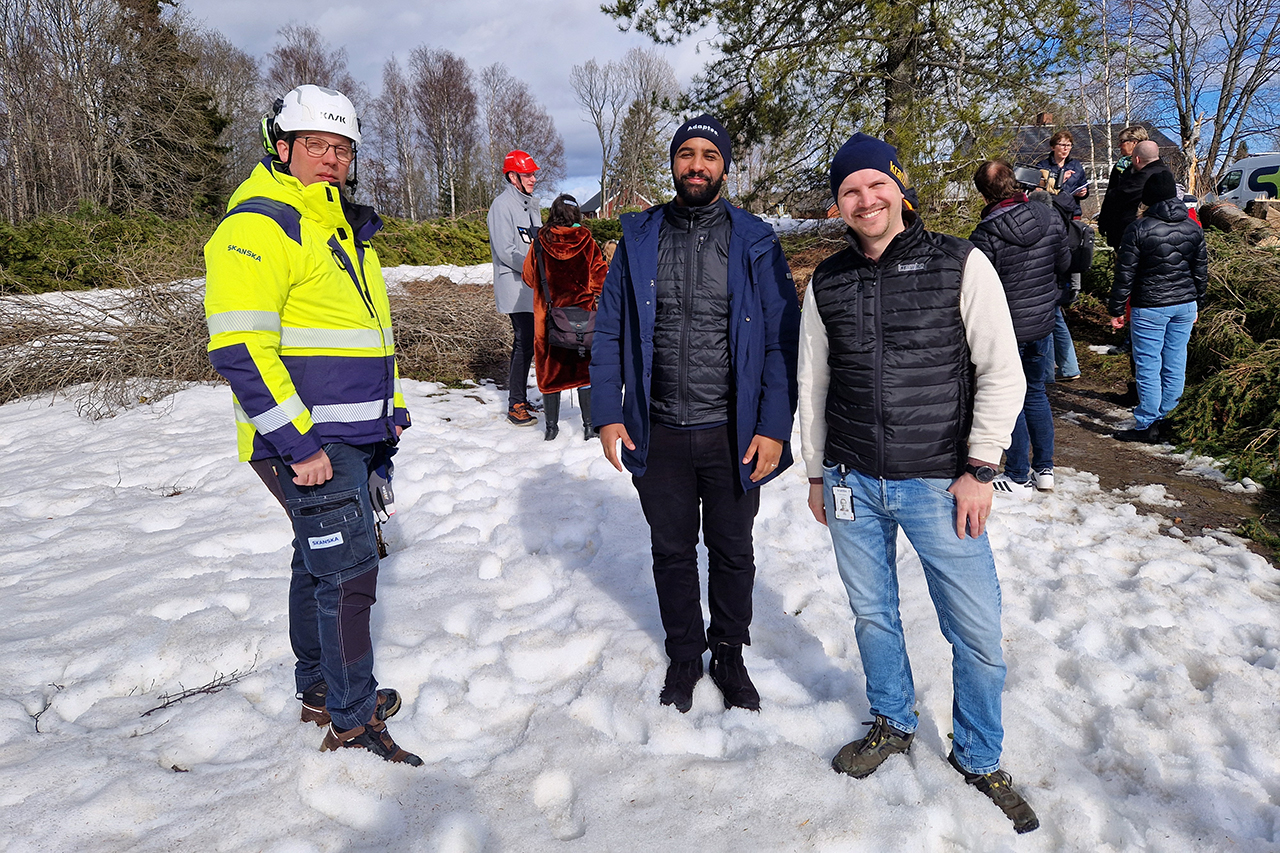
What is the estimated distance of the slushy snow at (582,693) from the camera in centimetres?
195

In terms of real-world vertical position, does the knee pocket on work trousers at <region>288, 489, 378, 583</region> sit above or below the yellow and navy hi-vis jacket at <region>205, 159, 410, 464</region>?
below

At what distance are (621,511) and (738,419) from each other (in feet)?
6.75

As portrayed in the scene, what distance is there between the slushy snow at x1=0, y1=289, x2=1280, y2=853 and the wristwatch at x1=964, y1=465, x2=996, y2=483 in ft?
3.22

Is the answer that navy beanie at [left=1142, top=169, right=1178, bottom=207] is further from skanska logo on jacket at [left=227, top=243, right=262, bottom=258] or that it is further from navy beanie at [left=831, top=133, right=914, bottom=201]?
skanska logo on jacket at [left=227, top=243, right=262, bottom=258]

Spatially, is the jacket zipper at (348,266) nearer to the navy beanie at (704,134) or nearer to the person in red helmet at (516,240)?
the navy beanie at (704,134)

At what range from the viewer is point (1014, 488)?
4.27 metres

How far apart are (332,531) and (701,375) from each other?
1286 millimetres

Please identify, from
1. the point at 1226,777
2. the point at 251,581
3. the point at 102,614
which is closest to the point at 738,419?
the point at 1226,777

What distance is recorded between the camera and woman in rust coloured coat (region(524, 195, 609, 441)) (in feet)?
16.7

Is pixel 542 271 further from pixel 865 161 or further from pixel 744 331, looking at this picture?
pixel 865 161

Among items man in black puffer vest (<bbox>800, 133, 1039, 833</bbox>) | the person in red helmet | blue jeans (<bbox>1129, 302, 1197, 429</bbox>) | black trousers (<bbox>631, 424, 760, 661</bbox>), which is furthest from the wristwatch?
the person in red helmet

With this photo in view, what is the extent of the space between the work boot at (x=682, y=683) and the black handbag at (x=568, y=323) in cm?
303

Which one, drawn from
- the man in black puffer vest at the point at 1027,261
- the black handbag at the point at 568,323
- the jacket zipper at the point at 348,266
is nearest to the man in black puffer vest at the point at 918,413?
the jacket zipper at the point at 348,266

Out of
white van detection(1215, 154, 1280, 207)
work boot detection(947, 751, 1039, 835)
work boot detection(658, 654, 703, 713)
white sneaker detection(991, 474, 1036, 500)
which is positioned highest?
white van detection(1215, 154, 1280, 207)
